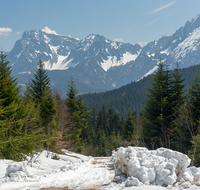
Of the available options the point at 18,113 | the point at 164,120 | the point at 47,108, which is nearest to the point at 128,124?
the point at 164,120

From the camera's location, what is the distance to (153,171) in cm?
558

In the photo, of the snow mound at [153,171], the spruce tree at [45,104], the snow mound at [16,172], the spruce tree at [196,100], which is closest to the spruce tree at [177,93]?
the spruce tree at [196,100]

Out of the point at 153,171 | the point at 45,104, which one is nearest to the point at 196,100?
the point at 153,171

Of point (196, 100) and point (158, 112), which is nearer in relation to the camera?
point (196, 100)

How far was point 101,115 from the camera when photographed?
67438mm

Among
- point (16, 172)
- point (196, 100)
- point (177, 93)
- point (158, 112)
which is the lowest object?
point (16, 172)

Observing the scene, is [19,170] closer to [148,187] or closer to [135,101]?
[148,187]

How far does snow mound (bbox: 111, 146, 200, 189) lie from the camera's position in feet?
17.5

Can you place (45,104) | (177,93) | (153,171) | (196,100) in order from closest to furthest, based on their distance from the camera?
(153,171)
(196,100)
(177,93)
(45,104)

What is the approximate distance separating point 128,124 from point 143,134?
1064 centimetres

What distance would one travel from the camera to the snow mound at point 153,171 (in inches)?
211

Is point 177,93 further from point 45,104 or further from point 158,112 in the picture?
point 45,104

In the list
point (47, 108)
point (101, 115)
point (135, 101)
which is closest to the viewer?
point (47, 108)

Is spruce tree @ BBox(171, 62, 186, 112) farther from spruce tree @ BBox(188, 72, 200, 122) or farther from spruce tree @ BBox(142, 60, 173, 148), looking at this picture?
spruce tree @ BBox(188, 72, 200, 122)
